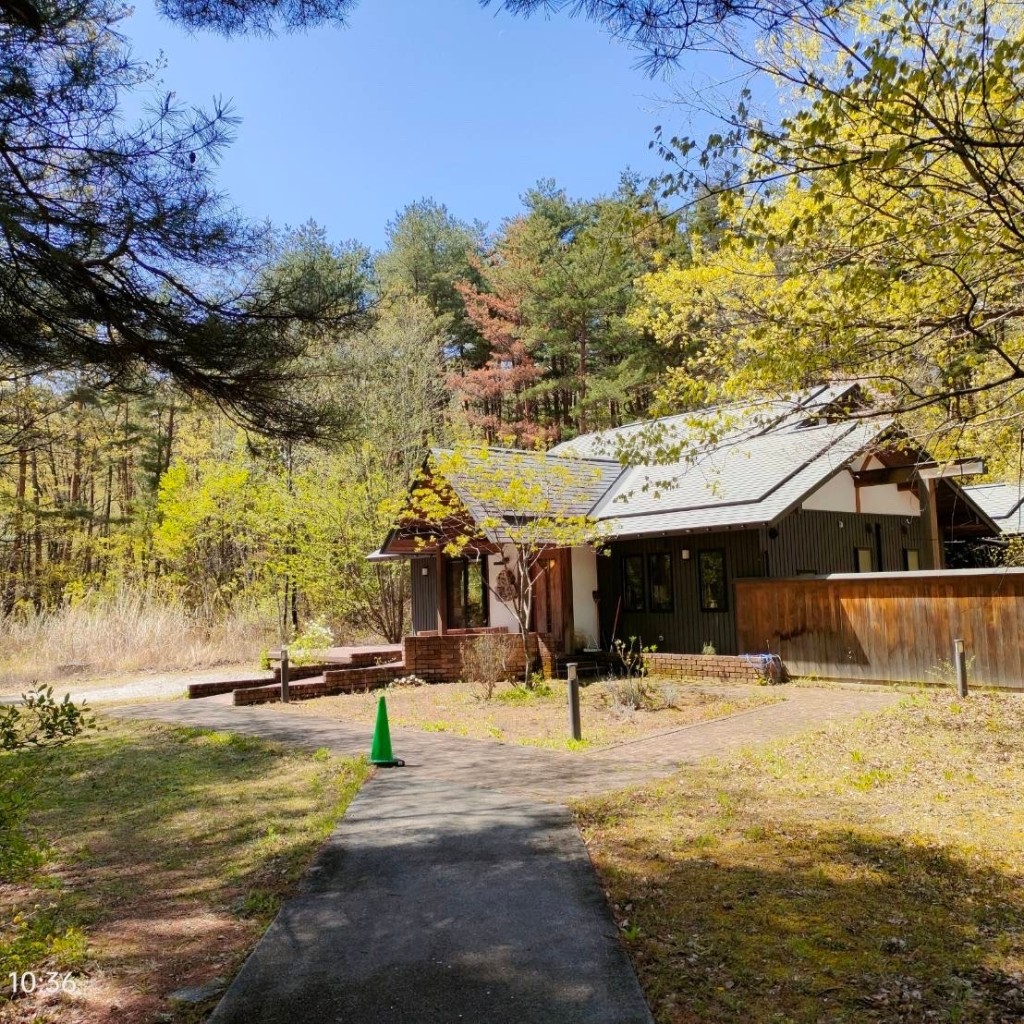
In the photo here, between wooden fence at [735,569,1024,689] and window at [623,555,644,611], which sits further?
window at [623,555,644,611]

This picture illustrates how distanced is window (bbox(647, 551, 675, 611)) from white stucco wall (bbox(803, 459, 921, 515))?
3205mm

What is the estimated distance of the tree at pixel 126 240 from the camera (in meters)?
4.59

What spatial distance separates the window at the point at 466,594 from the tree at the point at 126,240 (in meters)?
13.5

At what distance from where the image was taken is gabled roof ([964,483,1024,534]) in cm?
2312

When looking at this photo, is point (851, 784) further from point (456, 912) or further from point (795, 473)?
point (795, 473)

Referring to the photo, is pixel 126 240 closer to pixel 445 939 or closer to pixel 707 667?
Result: pixel 445 939

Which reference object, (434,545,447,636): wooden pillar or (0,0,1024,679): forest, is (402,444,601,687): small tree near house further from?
(0,0,1024,679): forest

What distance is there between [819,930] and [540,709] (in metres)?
8.37

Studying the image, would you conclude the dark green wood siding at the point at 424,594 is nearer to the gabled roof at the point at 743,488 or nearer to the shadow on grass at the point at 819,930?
the gabled roof at the point at 743,488

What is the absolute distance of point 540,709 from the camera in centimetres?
1225

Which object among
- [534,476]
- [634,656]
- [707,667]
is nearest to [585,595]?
[634,656]

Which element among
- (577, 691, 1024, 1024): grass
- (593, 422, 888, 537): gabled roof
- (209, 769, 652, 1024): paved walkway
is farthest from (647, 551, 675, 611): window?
(209, 769, 652, 1024): paved walkway

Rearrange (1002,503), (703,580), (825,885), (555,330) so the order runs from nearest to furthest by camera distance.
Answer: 1. (825,885)
2. (703,580)
3. (1002,503)
4. (555,330)

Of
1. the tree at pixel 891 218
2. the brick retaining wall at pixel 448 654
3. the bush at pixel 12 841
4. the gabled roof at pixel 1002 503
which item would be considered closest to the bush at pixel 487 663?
the brick retaining wall at pixel 448 654
